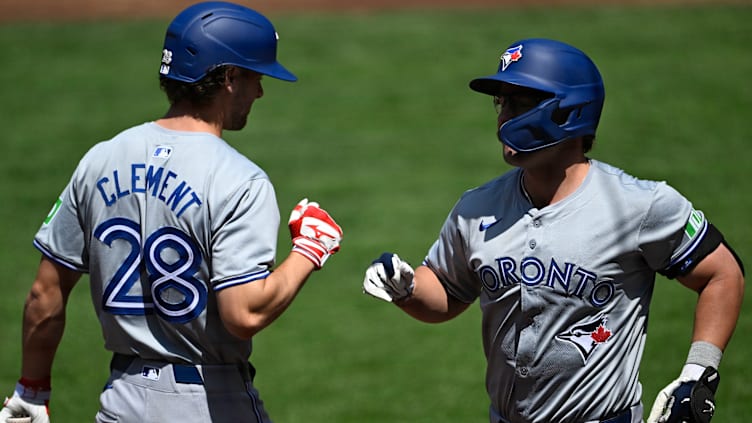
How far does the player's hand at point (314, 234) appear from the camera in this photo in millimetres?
3807

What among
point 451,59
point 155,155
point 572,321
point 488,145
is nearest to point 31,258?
point 488,145

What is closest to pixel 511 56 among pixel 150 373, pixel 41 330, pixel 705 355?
pixel 705 355

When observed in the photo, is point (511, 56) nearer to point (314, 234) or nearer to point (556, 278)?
point (556, 278)

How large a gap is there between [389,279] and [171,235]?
0.89 meters

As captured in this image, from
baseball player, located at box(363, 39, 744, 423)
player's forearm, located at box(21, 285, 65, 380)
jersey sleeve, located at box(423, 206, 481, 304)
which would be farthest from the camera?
jersey sleeve, located at box(423, 206, 481, 304)

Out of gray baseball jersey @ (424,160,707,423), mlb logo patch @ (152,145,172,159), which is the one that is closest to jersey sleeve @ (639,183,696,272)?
gray baseball jersey @ (424,160,707,423)

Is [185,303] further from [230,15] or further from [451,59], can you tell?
[451,59]

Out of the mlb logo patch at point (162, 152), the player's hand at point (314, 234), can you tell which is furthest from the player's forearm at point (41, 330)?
the player's hand at point (314, 234)

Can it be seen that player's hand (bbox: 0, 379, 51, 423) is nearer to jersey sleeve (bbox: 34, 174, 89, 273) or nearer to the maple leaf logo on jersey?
jersey sleeve (bbox: 34, 174, 89, 273)

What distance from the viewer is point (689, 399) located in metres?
3.62

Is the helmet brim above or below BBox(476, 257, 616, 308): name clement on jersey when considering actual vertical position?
above

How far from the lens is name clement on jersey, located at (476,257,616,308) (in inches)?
149

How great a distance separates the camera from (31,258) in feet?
34.9

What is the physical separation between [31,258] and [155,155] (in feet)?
24.5
